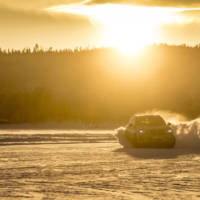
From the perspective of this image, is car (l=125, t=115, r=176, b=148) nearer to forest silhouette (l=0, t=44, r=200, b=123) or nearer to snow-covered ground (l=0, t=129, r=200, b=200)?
snow-covered ground (l=0, t=129, r=200, b=200)

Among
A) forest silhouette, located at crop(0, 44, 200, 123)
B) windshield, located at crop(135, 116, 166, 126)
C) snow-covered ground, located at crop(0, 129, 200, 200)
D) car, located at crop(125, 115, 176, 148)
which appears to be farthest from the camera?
forest silhouette, located at crop(0, 44, 200, 123)

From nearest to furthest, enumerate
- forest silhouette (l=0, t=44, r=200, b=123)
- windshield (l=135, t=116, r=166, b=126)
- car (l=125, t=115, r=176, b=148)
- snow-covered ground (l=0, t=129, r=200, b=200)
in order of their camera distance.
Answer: snow-covered ground (l=0, t=129, r=200, b=200)
car (l=125, t=115, r=176, b=148)
windshield (l=135, t=116, r=166, b=126)
forest silhouette (l=0, t=44, r=200, b=123)

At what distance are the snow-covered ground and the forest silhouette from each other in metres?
58.1

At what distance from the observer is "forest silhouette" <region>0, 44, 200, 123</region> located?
92375 mm

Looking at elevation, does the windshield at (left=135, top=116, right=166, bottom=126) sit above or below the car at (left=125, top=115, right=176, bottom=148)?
above

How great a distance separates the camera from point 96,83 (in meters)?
115

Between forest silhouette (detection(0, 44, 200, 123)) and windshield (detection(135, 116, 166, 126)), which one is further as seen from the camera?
forest silhouette (detection(0, 44, 200, 123))

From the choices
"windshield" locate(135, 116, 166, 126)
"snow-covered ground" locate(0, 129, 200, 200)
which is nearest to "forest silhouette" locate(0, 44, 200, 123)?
"windshield" locate(135, 116, 166, 126)

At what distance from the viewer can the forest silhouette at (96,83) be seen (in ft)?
303

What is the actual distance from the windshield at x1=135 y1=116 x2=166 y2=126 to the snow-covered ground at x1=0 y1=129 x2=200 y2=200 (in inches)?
157

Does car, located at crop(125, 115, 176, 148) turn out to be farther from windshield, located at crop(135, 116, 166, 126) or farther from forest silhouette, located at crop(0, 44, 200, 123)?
forest silhouette, located at crop(0, 44, 200, 123)

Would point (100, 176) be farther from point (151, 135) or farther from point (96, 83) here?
point (96, 83)

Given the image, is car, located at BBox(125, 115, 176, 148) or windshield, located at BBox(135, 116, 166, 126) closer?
car, located at BBox(125, 115, 176, 148)

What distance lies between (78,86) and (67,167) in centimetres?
9158
